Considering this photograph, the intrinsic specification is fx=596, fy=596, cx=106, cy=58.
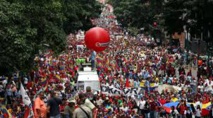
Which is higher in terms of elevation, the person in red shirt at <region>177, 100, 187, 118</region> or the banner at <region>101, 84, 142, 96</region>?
the banner at <region>101, 84, 142, 96</region>

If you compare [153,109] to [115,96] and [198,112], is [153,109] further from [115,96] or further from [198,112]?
[115,96]

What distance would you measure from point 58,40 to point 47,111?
18.9m

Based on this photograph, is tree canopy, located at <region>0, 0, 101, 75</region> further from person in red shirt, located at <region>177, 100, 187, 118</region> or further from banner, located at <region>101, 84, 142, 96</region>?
person in red shirt, located at <region>177, 100, 187, 118</region>

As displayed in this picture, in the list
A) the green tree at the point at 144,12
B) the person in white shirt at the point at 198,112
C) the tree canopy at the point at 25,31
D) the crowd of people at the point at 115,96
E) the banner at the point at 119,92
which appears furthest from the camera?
the green tree at the point at 144,12

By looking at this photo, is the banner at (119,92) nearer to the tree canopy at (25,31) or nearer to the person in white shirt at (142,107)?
the person in white shirt at (142,107)

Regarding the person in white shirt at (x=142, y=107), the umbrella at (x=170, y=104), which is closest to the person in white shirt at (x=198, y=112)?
the umbrella at (x=170, y=104)

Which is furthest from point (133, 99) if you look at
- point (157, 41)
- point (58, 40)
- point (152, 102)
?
point (157, 41)

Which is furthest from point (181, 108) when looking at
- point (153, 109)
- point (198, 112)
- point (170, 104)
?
point (153, 109)

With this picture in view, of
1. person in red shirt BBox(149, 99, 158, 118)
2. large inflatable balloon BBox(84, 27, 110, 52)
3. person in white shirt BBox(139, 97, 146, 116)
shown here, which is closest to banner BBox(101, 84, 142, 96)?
person in white shirt BBox(139, 97, 146, 116)

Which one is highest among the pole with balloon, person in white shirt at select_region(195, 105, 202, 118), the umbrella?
the pole with balloon

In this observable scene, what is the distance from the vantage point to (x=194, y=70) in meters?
34.4

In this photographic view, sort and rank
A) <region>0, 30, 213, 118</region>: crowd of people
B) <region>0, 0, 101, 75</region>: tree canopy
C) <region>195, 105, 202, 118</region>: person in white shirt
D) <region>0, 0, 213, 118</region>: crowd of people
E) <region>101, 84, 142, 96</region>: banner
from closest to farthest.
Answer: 1. <region>0, 0, 213, 118</region>: crowd of people
2. <region>0, 30, 213, 118</region>: crowd of people
3. <region>195, 105, 202, 118</region>: person in white shirt
4. <region>0, 0, 101, 75</region>: tree canopy
5. <region>101, 84, 142, 96</region>: banner

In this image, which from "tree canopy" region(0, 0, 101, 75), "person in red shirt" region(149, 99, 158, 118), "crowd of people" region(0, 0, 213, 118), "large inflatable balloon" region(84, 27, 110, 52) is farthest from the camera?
"large inflatable balloon" region(84, 27, 110, 52)

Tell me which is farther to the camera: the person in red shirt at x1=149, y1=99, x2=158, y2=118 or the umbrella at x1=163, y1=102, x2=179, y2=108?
the umbrella at x1=163, y1=102, x2=179, y2=108
